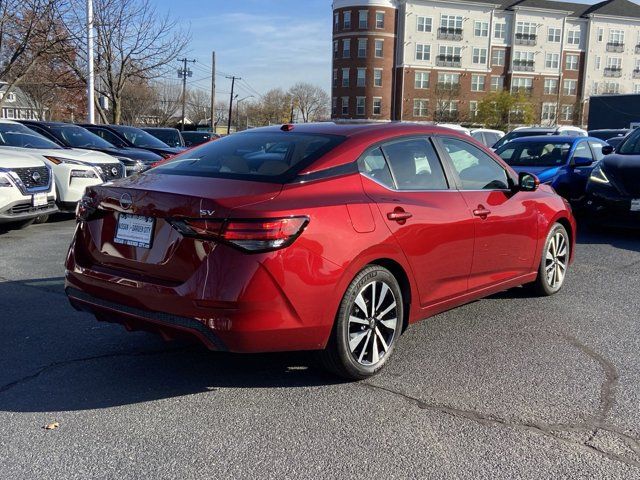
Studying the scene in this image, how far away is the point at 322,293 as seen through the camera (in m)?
3.49

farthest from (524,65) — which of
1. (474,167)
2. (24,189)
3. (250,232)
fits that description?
Result: (250,232)

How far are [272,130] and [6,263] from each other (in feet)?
13.5

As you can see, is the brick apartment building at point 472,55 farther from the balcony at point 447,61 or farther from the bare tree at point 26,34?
the bare tree at point 26,34

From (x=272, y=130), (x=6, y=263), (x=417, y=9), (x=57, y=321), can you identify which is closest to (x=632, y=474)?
(x=272, y=130)

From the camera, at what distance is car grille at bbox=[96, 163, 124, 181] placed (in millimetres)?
10930

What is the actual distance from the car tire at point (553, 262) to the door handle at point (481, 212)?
1.20 m

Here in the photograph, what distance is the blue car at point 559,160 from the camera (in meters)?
10.7

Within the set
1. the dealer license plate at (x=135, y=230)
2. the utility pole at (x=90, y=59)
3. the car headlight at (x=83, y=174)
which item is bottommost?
the car headlight at (x=83, y=174)

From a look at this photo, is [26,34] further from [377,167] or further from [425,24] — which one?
[425,24]

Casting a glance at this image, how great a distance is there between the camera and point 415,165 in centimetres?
441

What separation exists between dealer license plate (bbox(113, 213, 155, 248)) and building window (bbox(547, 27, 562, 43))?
78370 millimetres

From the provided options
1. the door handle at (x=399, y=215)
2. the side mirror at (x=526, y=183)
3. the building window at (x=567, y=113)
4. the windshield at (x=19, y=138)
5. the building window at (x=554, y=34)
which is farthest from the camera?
the building window at (x=567, y=113)

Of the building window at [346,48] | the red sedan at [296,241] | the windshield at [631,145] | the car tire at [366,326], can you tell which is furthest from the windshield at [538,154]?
the building window at [346,48]

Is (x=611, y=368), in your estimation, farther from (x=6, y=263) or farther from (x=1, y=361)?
(x=6, y=263)
